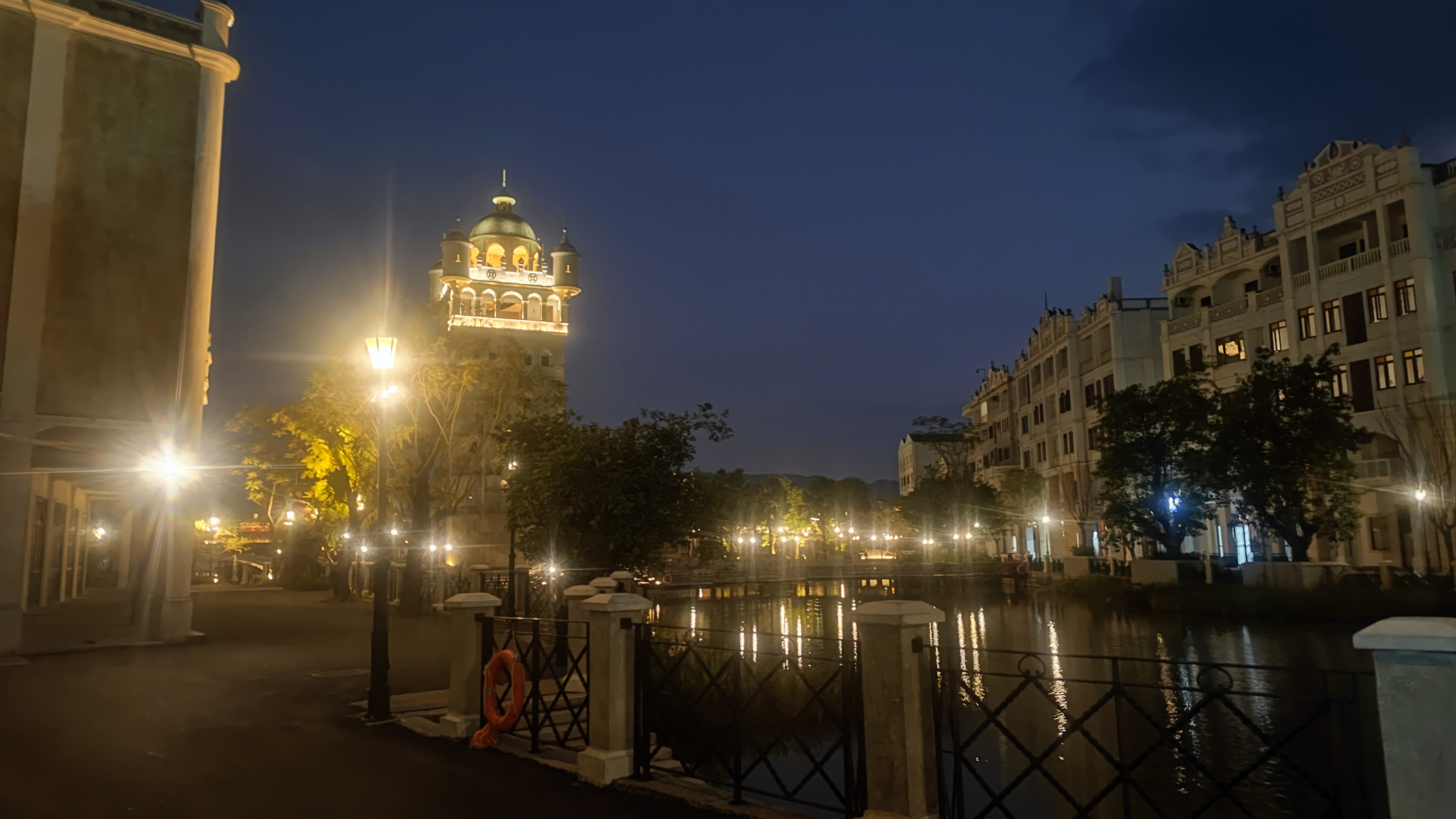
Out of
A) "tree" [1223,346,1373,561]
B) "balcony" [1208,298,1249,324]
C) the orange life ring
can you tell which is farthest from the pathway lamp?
"balcony" [1208,298,1249,324]

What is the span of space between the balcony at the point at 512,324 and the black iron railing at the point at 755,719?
46406mm

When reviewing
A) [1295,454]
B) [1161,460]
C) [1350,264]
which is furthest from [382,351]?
[1350,264]

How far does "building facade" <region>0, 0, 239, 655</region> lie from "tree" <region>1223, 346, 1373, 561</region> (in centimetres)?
2906

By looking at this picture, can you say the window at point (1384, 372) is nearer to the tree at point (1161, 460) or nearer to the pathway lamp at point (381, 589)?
the tree at point (1161, 460)

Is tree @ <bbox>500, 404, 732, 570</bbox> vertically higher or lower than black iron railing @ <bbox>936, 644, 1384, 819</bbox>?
higher

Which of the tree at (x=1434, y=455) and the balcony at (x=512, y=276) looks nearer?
the tree at (x=1434, y=455)

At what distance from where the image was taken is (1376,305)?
105 feet

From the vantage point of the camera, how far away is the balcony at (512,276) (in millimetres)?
67750

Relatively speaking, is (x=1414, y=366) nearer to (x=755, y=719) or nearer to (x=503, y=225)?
(x=755, y=719)

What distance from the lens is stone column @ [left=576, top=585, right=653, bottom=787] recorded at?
8039mm

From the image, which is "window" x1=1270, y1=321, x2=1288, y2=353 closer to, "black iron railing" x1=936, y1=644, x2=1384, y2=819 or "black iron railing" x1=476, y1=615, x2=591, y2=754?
"black iron railing" x1=936, y1=644, x2=1384, y2=819

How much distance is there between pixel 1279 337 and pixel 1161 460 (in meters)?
10.8

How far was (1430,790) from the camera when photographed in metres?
4.29

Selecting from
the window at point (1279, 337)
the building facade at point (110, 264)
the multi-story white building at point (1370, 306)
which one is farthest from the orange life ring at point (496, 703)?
the window at point (1279, 337)
